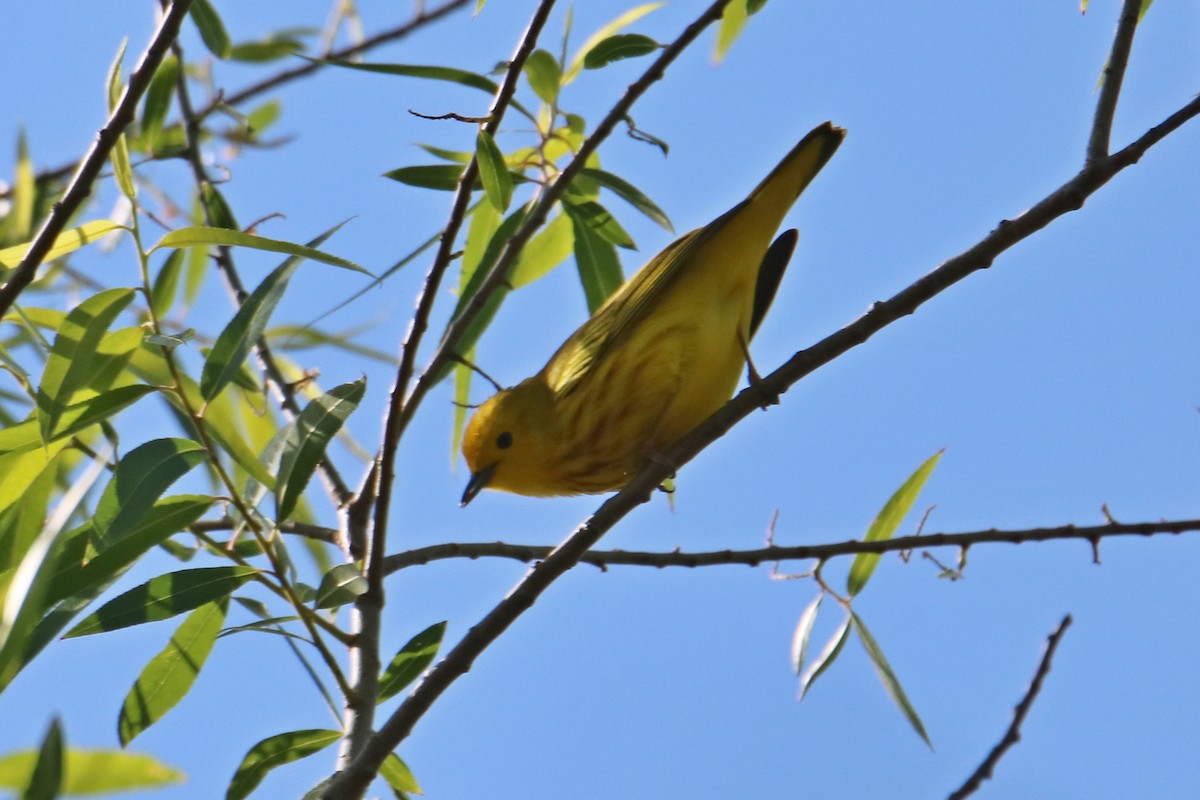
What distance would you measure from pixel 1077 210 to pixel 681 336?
138cm

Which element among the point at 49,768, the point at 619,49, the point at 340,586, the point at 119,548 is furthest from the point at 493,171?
the point at 49,768

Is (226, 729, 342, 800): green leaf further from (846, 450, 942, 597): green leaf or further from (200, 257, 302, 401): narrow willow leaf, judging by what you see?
Result: (846, 450, 942, 597): green leaf

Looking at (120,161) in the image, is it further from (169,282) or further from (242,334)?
(169,282)

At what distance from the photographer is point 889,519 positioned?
2803mm

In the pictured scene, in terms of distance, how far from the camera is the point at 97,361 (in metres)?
2.16

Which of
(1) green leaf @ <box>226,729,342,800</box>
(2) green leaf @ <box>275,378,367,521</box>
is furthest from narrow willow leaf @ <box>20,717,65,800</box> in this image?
(1) green leaf @ <box>226,729,342,800</box>

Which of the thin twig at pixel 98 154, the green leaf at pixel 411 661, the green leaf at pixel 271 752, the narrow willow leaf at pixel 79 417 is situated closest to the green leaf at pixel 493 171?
the thin twig at pixel 98 154

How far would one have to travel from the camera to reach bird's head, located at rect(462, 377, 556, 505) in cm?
376

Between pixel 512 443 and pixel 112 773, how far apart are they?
6.61 feet

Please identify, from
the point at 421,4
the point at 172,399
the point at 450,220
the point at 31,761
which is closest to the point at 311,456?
the point at 172,399

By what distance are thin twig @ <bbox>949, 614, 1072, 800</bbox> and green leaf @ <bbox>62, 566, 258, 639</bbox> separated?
1.21 m

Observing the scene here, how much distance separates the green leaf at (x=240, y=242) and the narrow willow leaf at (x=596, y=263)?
3.64ft

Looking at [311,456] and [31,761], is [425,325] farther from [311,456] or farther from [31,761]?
[31,761]

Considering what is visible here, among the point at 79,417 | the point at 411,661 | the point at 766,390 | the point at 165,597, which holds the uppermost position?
the point at 79,417
